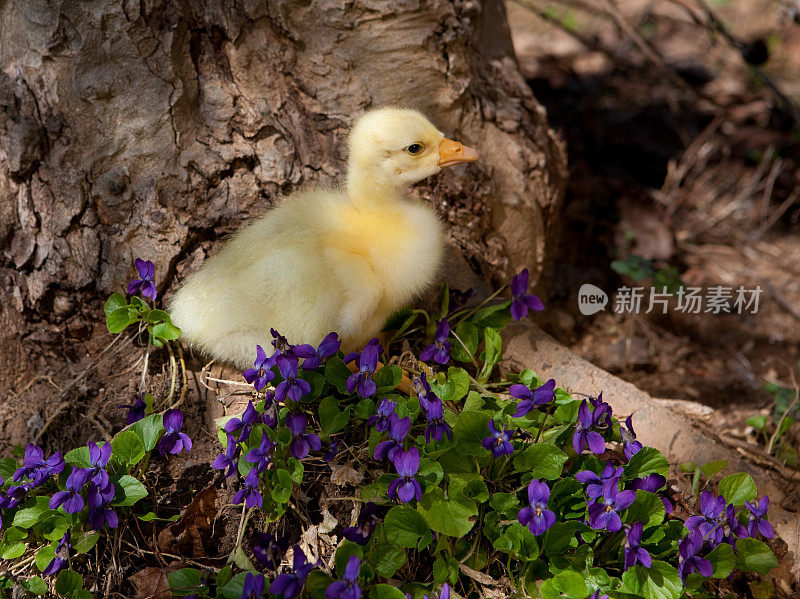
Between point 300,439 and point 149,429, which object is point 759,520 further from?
point 149,429

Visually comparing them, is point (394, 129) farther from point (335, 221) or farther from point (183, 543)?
point (183, 543)

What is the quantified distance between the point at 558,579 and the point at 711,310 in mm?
2624

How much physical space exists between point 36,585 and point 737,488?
83.3 inches

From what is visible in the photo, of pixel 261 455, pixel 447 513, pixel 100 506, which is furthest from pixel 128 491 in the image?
pixel 447 513

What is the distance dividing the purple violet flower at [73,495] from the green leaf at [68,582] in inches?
6.5

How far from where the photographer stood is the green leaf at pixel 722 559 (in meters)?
2.12

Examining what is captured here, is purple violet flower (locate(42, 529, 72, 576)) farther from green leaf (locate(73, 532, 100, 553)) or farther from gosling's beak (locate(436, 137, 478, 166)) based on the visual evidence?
gosling's beak (locate(436, 137, 478, 166))

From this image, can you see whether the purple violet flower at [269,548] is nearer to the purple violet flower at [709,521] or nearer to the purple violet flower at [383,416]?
the purple violet flower at [383,416]

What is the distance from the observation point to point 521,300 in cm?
256

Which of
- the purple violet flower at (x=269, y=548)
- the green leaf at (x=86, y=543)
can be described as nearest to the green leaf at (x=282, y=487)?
the purple violet flower at (x=269, y=548)

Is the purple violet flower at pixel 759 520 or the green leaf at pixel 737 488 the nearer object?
the purple violet flower at pixel 759 520

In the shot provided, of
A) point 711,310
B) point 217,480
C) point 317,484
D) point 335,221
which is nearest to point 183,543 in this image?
point 217,480

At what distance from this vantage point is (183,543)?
2.19 metres

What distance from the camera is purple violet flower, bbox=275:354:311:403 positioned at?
2096 mm
